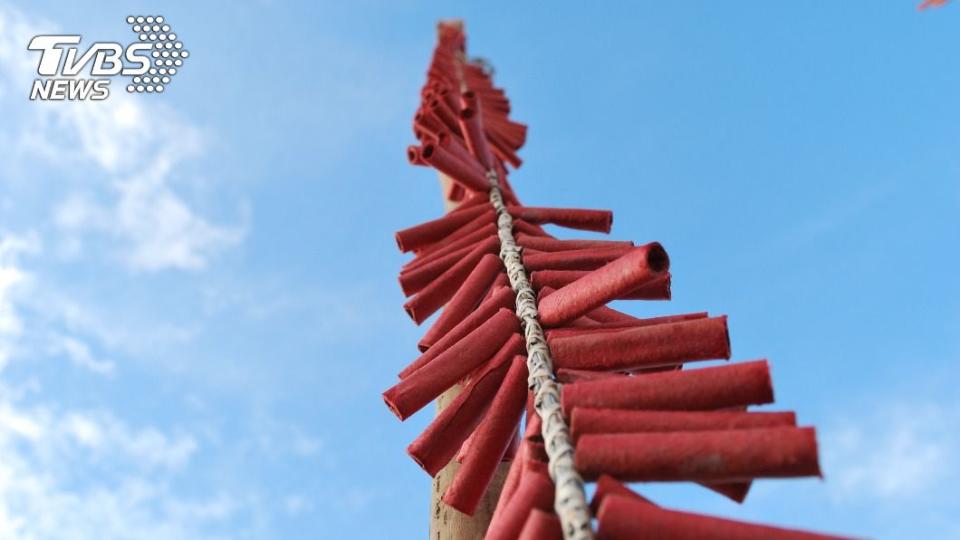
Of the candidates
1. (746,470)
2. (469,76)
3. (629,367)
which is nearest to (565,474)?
(746,470)

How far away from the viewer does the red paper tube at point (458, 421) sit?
133cm

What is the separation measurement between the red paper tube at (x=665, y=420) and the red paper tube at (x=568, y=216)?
1182 millimetres

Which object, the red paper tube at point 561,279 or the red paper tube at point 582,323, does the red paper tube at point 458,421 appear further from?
the red paper tube at point 561,279

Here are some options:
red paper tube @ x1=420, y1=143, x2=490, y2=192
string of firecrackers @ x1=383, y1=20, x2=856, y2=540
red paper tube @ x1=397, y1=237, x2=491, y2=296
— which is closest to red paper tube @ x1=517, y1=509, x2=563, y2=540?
string of firecrackers @ x1=383, y1=20, x2=856, y2=540

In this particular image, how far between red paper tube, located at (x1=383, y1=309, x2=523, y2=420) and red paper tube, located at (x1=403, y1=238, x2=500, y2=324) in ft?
1.55

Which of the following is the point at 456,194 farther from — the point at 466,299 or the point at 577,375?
the point at 577,375

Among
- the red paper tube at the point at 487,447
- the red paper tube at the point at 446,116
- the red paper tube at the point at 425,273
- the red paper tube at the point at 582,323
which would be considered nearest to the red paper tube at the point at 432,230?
the red paper tube at the point at 425,273

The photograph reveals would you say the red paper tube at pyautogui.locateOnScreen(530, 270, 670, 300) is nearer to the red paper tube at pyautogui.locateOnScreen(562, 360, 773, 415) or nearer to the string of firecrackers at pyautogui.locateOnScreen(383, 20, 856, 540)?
the string of firecrackers at pyautogui.locateOnScreen(383, 20, 856, 540)

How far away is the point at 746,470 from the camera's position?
35.9 inches

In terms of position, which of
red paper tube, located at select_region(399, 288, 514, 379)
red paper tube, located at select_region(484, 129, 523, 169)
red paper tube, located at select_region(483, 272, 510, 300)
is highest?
red paper tube, located at select_region(484, 129, 523, 169)

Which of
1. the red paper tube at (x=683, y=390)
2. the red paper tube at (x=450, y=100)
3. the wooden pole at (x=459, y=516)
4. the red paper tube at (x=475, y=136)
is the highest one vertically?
the red paper tube at (x=450, y=100)

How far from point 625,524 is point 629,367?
41 cm

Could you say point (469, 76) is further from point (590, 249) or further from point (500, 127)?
point (590, 249)

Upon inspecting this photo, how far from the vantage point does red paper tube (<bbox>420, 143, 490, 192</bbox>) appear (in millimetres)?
2307
